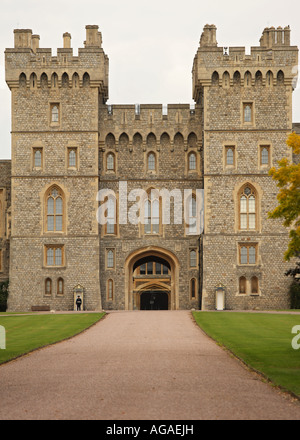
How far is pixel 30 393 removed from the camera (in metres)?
12.3

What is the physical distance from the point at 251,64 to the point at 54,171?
47.2 feet

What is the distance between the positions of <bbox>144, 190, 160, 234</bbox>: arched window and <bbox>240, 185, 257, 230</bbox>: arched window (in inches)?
225

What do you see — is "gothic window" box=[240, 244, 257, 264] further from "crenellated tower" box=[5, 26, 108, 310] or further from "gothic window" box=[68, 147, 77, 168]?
"gothic window" box=[68, 147, 77, 168]

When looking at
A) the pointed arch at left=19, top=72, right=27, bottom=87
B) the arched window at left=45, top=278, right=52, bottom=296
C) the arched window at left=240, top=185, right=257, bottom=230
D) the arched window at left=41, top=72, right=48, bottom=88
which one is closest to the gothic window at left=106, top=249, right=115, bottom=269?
the arched window at left=45, top=278, right=52, bottom=296

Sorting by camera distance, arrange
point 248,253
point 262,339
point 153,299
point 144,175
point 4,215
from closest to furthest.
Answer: point 262,339
point 248,253
point 144,175
point 4,215
point 153,299

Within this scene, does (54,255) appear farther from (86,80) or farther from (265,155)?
(265,155)

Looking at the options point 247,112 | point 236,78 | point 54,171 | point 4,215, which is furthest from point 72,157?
point 236,78

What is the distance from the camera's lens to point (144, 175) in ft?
145

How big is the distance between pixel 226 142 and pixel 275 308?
1081 cm

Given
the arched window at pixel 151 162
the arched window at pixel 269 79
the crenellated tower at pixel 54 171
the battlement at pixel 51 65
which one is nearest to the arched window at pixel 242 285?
the crenellated tower at pixel 54 171

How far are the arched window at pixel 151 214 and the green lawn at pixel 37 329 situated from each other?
368 inches

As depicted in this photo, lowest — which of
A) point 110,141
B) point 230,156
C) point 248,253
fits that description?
point 248,253

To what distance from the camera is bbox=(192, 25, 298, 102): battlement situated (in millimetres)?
42562

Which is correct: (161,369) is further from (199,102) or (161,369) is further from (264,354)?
(199,102)
